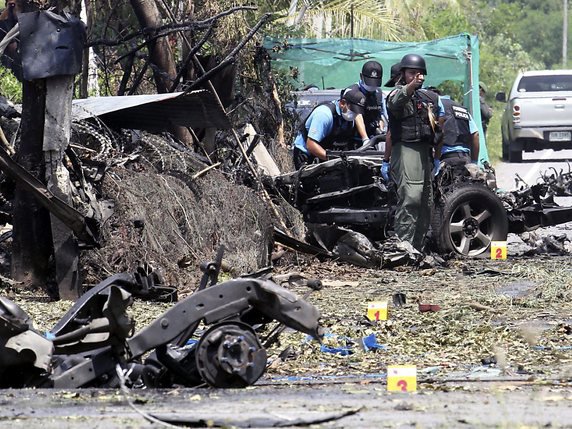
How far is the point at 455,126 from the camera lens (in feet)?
48.2

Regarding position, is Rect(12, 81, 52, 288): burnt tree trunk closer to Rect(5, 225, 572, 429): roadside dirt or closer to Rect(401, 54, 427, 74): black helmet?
Rect(5, 225, 572, 429): roadside dirt

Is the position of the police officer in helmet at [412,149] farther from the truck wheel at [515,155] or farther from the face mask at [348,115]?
the truck wheel at [515,155]

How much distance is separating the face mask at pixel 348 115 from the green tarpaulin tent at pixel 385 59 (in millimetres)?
7213

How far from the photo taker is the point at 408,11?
103 ft

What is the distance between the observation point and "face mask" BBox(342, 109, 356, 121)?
1413cm

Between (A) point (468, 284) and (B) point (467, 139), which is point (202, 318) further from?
(B) point (467, 139)

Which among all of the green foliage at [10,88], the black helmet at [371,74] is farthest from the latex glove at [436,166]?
the green foliage at [10,88]

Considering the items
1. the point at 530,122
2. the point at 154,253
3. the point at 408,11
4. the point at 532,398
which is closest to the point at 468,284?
the point at 154,253

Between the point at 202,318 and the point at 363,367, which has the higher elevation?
the point at 202,318

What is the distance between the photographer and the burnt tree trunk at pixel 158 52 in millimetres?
15055

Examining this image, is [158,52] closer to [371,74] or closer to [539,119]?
[371,74]

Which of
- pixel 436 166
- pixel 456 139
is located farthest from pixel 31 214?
pixel 456 139

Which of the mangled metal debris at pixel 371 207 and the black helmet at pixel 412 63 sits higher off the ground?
the black helmet at pixel 412 63

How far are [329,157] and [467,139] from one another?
2.24 m
